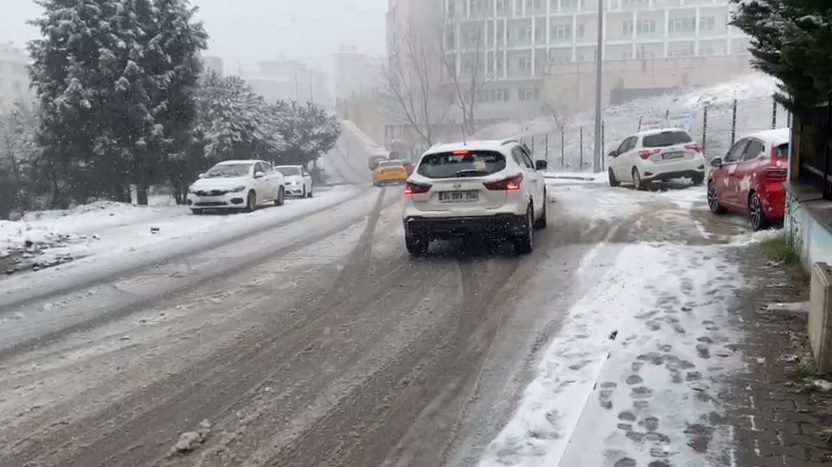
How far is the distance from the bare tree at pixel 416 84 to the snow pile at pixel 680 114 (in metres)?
10.5

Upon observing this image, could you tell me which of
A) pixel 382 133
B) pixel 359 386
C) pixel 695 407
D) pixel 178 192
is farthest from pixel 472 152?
pixel 382 133

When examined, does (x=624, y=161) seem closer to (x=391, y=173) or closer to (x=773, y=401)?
(x=773, y=401)

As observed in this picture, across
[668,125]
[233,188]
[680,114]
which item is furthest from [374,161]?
[233,188]

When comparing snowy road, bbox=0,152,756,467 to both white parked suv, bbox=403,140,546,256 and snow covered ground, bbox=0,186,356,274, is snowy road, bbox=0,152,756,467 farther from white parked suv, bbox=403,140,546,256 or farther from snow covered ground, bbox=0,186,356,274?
snow covered ground, bbox=0,186,356,274

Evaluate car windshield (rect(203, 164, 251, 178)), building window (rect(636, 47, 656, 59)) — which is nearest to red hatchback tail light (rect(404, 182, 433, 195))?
car windshield (rect(203, 164, 251, 178))

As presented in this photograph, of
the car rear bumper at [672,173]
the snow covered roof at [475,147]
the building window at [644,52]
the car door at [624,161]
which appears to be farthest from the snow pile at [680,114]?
the snow covered roof at [475,147]

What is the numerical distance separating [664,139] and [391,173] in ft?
68.2

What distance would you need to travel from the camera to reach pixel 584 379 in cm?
482

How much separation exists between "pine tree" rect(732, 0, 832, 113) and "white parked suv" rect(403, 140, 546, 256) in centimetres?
351

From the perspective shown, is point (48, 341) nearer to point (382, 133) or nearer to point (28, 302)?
point (28, 302)

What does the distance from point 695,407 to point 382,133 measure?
3900 inches

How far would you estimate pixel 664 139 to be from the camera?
61.5 ft

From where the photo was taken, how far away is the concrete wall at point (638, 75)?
71.2 metres

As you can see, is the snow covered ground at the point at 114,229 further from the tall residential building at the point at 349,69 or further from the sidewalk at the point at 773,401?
the tall residential building at the point at 349,69
